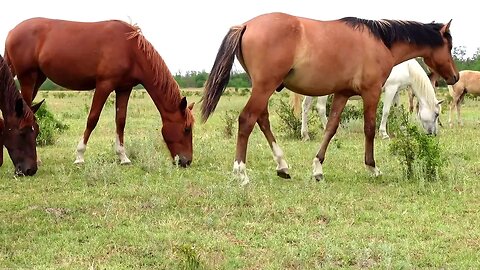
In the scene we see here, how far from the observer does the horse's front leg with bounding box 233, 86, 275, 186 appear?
6602 mm

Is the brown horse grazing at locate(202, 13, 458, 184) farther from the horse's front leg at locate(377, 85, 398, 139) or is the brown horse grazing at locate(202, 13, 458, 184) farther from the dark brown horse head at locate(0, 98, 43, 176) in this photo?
the horse's front leg at locate(377, 85, 398, 139)

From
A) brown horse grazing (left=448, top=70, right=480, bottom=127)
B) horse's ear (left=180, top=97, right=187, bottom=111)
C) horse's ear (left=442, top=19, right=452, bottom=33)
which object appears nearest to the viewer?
horse's ear (left=442, top=19, right=452, bottom=33)

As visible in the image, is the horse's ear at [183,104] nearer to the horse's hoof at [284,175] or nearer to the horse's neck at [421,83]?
the horse's hoof at [284,175]

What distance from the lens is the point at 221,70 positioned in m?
6.77

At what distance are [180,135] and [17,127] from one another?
2190 millimetres

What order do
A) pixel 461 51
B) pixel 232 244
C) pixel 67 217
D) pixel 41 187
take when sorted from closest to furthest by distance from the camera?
pixel 232 244 → pixel 67 217 → pixel 41 187 → pixel 461 51

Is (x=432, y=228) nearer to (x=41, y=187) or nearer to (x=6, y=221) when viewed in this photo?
(x=6, y=221)

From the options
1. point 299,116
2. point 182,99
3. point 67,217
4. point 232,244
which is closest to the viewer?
point 232,244

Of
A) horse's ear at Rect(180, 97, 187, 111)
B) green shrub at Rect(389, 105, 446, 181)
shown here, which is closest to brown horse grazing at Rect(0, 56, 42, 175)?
horse's ear at Rect(180, 97, 187, 111)

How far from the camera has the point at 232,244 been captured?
14.9ft

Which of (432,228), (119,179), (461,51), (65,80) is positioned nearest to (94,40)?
(65,80)

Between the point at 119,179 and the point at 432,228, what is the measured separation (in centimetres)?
369

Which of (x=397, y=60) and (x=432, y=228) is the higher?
(x=397, y=60)

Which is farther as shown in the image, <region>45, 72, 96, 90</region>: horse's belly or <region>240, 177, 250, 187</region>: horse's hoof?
<region>45, 72, 96, 90</region>: horse's belly
